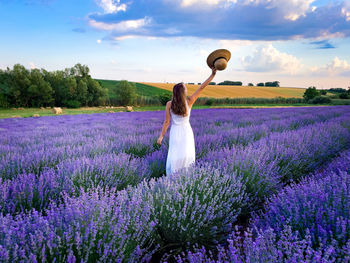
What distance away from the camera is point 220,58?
103 inches

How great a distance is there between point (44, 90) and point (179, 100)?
27.2 m

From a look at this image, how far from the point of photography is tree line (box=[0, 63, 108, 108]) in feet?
82.0

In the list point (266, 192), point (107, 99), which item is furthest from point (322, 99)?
point (266, 192)

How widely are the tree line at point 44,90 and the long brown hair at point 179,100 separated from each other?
25522mm

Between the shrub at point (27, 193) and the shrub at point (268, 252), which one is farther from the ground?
the shrub at point (268, 252)

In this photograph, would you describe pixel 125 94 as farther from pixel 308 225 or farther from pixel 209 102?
pixel 308 225

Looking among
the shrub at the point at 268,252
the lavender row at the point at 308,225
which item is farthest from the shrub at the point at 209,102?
the shrub at the point at 268,252

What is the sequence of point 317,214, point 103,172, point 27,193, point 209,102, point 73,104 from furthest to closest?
point 209,102
point 73,104
point 103,172
point 27,193
point 317,214

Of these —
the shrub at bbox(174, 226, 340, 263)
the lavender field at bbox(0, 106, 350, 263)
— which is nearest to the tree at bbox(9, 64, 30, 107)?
the lavender field at bbox(0, 106, 350, 263)

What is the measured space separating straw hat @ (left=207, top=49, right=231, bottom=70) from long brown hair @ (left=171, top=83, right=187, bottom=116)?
0.44 m

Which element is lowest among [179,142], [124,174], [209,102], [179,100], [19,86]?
[124,174]

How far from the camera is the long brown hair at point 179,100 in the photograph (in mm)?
2617

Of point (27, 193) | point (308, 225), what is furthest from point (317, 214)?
point (27, 193)

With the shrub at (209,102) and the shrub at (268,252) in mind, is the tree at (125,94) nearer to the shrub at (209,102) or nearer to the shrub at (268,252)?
the shrub at (209,102)
